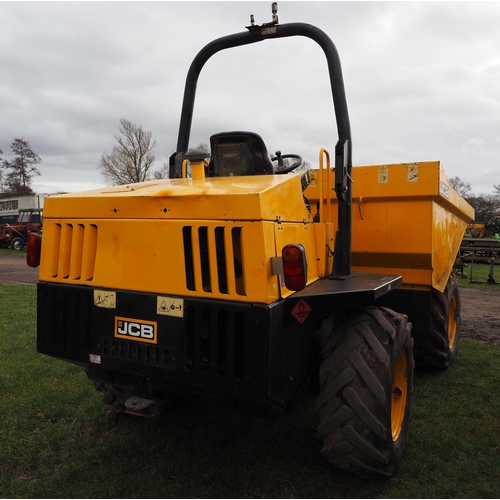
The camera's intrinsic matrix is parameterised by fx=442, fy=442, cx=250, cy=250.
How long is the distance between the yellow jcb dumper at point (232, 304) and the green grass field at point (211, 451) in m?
0.32

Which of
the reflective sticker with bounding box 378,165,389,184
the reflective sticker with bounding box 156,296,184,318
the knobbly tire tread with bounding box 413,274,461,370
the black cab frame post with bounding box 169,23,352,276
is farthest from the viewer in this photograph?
the knobbly tire tread with bounding box 413,274,461,370

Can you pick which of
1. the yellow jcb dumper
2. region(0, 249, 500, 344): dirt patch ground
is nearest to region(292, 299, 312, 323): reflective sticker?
the yellow jcb dumper

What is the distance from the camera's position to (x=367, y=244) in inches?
168

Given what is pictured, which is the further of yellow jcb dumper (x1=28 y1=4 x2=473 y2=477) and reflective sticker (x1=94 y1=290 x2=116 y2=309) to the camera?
reflective sticker (x1=94 y1=290 x2=116 y2=309)

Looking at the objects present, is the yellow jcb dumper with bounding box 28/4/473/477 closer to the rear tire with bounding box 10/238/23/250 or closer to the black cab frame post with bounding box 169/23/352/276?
the black cab frame post with bounding box 169/23/352/276

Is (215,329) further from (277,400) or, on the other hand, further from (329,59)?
(329,59)

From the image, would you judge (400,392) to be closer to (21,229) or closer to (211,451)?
(211,451)

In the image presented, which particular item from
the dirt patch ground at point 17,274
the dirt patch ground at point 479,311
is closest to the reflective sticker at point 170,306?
the dirt patch ground at point 479,311

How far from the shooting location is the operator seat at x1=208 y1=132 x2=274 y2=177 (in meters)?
3.27

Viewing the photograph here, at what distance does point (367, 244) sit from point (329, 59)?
1.86 meters

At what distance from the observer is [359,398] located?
8.25 feet

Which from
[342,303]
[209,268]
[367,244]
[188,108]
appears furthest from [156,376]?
[367,244]

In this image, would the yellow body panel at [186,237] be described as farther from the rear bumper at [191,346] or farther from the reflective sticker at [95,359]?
the reflective sticker at [95,359]

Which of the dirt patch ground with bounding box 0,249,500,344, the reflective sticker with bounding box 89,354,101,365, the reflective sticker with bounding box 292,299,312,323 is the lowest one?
the dirt patch ground with bounding box 0,249,500,344
